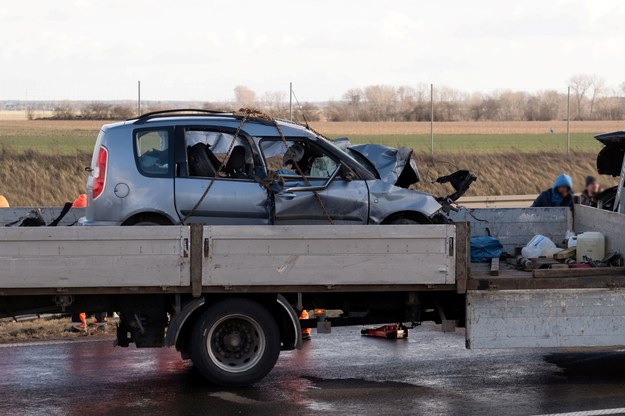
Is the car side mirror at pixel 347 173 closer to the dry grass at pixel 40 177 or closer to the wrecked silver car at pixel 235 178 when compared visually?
the wrecked silver car at pixel 235 178

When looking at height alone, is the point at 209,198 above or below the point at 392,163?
below

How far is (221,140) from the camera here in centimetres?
1091

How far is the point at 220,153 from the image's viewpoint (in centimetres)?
1093

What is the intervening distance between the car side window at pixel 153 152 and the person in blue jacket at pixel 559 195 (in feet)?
15.6

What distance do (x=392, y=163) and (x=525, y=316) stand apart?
2319 millimetres

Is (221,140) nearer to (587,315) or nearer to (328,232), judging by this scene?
(328,232)

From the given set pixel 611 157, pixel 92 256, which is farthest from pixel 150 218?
pixel 611 157

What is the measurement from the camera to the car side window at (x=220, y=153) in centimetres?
1073

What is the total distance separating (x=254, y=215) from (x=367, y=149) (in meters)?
1.55

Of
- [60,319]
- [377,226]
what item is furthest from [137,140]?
[60,319]

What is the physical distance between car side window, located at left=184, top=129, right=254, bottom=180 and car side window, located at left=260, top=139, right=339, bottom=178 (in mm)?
193

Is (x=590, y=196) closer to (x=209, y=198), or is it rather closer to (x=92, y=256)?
(x=209, y=198)

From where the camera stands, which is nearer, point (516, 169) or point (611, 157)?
point (611, 157)

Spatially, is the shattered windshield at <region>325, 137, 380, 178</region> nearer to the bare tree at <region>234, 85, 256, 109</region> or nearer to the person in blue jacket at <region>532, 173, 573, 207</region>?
the person in blue jacket at <region>532, 173, 573, 207</region>
